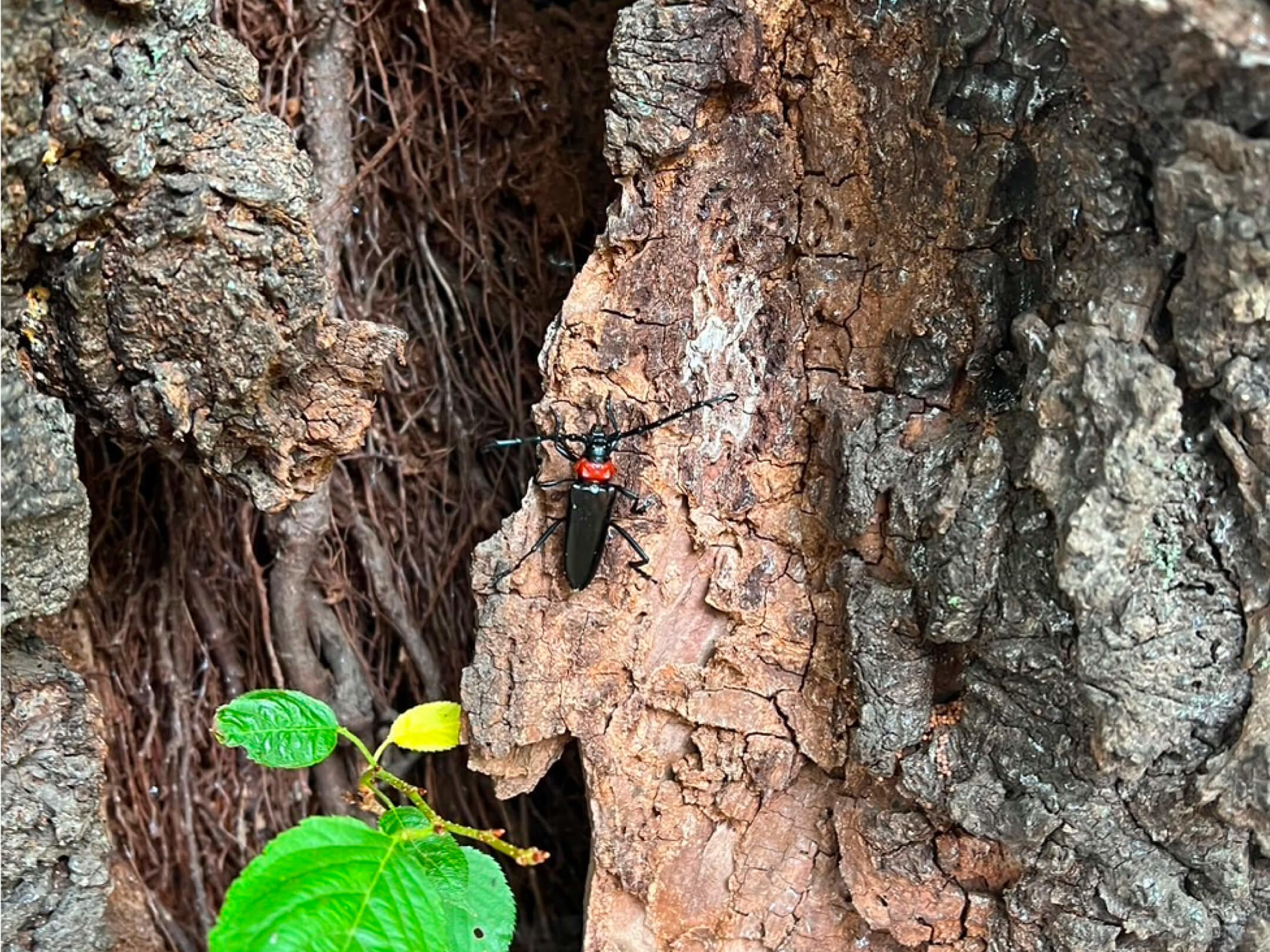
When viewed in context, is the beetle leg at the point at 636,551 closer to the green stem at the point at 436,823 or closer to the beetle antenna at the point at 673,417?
the beetle antenna at the point at 673,417

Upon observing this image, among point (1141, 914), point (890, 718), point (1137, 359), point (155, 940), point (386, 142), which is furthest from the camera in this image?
point (386, 142)

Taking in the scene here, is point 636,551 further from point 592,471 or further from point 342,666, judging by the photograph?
point 342,666

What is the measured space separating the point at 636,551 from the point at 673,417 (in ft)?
0.88

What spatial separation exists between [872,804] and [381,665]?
1.36 m

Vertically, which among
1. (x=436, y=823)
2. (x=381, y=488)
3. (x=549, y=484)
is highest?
(x=549, y=484)

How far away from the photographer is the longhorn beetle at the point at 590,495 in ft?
6.59

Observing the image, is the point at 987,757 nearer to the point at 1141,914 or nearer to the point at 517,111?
the point at 1141,914

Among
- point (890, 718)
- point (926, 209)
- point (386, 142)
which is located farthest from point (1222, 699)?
point (386, 142)

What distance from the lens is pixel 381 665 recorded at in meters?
2.81

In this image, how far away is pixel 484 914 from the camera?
202 centimetres

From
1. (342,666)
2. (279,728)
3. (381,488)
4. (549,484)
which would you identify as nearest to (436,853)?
(279,728)

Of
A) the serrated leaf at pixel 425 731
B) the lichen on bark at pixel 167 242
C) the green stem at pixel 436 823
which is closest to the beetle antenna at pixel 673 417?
the lichen on bark at pixel 167 242

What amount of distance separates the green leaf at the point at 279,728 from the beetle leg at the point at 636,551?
2.13 feet

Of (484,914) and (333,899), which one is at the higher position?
(333,899)
